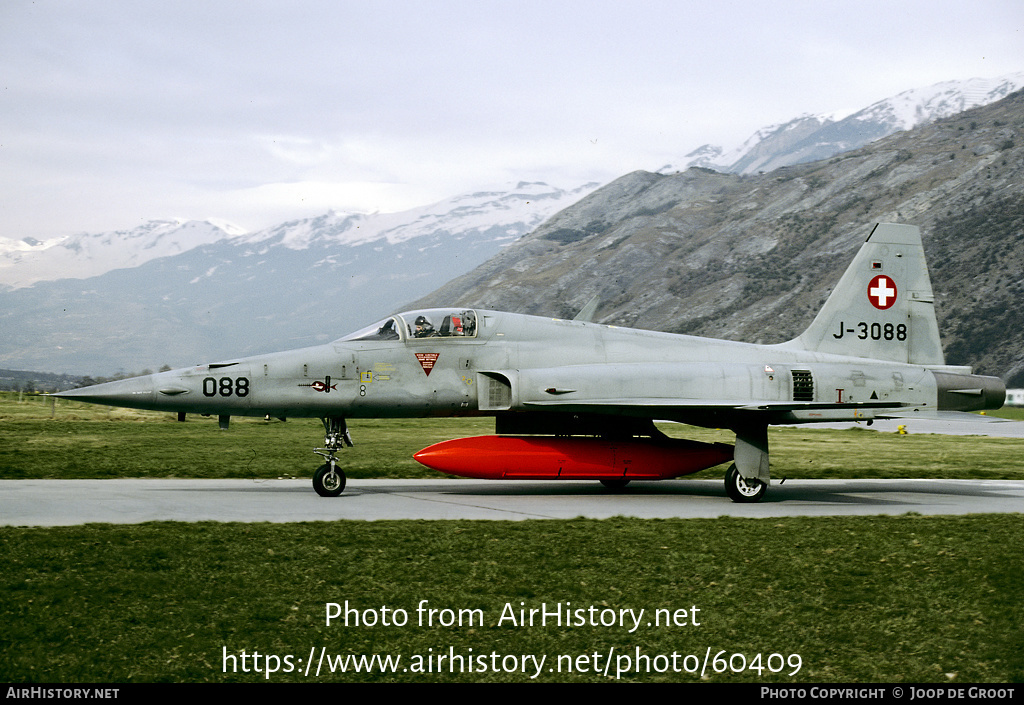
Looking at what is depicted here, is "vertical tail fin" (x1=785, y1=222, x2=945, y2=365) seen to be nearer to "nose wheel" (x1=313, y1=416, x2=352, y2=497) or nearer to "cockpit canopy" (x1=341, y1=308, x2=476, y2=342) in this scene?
"cockpit canopy" (x1=341, y1=308, x2=476, y2=342)

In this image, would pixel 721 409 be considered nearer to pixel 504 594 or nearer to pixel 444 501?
pixel 444 501

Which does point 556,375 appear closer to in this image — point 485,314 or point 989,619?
point 485,314

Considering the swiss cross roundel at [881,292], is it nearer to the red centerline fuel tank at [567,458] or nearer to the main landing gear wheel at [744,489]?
the red centerline fuel tank at [567,458]

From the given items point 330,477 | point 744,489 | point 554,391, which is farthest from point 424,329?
point 744,489

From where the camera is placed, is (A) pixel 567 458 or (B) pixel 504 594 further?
(A) pixel 567 458

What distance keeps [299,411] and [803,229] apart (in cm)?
17988

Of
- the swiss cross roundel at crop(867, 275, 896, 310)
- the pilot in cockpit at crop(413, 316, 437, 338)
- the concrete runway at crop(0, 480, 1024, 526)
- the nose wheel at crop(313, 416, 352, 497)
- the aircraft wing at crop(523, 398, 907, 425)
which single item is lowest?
the concrete runway at crop(0, 480, 1024, 526)

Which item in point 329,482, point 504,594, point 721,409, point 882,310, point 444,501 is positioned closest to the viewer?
point 504,594

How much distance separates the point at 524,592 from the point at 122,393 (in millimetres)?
9060

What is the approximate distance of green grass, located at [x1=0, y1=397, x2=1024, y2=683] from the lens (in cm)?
595

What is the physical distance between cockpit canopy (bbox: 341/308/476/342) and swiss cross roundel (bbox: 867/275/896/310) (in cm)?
807

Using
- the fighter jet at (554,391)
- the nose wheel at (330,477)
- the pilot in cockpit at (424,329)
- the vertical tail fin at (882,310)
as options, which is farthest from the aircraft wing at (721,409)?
the nose wheel at (330,477)

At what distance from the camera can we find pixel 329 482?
47.8 ft

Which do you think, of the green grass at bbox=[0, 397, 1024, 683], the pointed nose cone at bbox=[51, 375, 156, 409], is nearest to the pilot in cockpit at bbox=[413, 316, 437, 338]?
the pointed nose cone at bbox=[51, 375, 156, 409]
